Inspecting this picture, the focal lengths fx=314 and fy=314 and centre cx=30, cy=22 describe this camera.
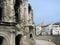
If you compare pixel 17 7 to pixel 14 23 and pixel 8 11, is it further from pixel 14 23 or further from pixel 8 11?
pixel 14 23

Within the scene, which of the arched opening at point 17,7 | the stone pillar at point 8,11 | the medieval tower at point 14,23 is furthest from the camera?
the arched opening at point 17,7

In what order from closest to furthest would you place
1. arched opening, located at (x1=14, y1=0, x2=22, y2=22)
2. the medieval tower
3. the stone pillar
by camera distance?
the medieval tower, the stone pillar, arched opening, located at (x1=14, y1=0, x2=22, y2=22)

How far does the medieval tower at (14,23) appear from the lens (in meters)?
33.8

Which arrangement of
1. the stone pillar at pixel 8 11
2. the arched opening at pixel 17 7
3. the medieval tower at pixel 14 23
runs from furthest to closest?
the arched opening at pixel 17 7 → the stone pillar at pixel 8 11 → the medieval tower at pixel 14 23

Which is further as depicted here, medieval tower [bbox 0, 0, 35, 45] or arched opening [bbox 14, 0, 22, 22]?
arched opening [bbox 14, 0, 22, 22]

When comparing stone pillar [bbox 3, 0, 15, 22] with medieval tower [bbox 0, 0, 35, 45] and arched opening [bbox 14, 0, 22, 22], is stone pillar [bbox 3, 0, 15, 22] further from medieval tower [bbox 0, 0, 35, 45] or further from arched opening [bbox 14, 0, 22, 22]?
arched opening [bbox 14, 0, 22, 22]

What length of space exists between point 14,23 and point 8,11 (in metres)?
1.59

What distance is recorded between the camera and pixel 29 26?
39344 millimetres

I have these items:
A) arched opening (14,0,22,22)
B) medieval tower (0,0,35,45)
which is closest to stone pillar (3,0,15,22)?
medieval tower (0,0,35,45)

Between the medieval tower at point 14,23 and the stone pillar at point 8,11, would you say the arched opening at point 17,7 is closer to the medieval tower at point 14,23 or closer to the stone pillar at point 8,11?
the medieval tower at point 14,23

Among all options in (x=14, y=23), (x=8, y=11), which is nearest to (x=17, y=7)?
(x=8, y=11)

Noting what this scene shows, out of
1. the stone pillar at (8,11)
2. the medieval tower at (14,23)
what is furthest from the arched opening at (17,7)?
the stone pillar at (8,11)

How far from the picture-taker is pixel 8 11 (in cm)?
3475

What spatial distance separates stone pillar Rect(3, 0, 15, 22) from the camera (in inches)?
1351
